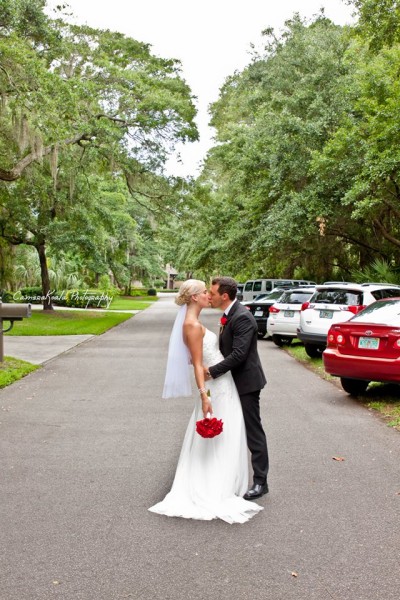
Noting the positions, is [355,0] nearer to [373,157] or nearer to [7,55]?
[373,157]

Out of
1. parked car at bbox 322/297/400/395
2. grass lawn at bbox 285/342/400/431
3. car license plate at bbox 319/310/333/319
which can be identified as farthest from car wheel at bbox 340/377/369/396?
car license plate at bbox 319/310/333/319

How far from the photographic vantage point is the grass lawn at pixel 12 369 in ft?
37.8

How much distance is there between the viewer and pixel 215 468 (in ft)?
16.3

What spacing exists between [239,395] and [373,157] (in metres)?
16.4

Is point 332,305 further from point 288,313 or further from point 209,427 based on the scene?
point 209,427

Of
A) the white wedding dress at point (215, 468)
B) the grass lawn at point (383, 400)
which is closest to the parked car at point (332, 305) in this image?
the grass lawn at point (383, 400)

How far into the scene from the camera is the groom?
17.0 ft

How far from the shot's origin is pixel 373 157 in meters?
20.0

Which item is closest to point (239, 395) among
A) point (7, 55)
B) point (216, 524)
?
point (216, 524)

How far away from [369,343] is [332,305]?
4.73m

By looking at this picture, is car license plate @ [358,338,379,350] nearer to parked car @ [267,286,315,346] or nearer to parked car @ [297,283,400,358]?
parked car @ [297,283,400,358]

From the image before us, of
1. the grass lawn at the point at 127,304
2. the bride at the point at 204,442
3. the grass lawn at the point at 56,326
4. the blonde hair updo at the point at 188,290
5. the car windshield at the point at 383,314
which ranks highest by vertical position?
the blonde hair updo at the point at 188,290

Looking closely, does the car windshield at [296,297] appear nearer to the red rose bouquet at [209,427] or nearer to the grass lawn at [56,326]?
the grass lawn at [56,326]

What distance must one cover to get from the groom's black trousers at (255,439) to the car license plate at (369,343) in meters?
4.51
